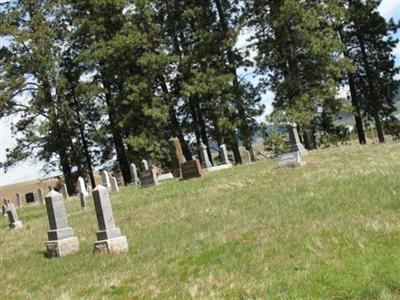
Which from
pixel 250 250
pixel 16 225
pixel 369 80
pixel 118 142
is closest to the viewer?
pixel 250 250

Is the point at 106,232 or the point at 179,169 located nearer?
the point at 106,232

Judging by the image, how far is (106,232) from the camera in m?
11.6

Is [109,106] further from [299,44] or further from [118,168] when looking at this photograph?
[299,44]

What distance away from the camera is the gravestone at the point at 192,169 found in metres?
26.0

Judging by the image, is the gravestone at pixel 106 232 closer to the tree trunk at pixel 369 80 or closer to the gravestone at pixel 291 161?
the gravestone at pixel 291 161

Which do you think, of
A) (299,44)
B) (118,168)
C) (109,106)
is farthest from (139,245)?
(118,168)

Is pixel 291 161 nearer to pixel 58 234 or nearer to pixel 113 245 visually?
pixel 58 234

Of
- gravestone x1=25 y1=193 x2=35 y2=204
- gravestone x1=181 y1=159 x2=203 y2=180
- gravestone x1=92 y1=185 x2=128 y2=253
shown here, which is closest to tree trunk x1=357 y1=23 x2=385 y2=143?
gravestone x1=181 y1=159 x2=203 y2=180

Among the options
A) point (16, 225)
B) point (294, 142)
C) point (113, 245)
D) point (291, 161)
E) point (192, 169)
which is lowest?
point (113, 245)

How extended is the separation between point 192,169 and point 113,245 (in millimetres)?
14723

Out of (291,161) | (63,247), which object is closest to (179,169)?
(291,161)

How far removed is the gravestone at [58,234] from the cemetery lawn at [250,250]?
339mm

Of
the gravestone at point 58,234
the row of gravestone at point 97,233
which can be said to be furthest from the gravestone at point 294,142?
the gravestone at point 58,234

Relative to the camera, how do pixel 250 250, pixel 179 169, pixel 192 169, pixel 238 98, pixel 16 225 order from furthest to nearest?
pixel 238 98 → pixel 179 169 → pixel 192 169 → pixel 16 225 → pixel 250 250
